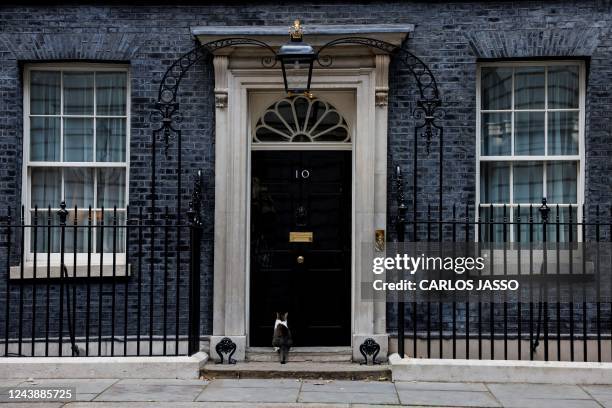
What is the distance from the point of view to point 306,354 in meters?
9.38

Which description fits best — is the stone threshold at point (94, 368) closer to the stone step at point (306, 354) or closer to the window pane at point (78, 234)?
the stone step at point (306, 354)

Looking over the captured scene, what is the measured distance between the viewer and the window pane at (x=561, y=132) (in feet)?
31.6

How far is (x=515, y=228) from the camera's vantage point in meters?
9.59

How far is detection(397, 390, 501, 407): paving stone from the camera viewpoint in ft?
24.3

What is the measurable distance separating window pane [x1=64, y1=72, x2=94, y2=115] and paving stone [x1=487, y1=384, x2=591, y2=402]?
18.7 ft

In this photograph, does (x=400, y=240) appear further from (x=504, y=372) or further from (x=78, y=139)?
(x=78, y=139)

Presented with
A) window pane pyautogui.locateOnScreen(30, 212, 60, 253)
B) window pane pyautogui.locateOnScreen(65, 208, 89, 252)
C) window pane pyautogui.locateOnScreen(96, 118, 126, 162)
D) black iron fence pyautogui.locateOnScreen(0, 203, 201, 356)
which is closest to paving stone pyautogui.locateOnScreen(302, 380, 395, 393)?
black iron fence pyautogui.locateOnScreen(0, 203, 201, 356)

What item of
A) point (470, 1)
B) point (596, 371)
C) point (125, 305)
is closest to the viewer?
point (596, 371)

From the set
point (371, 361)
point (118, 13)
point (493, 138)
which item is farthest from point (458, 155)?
point (118, 13)

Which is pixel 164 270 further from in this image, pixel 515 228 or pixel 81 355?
pixel 515 228

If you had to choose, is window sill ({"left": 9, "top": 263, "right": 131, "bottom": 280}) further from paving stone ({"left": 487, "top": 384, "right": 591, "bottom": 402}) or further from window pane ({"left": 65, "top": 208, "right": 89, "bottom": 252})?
paving stone ({"left": 487, "top": 384, "right": 591, "bottom": 402})

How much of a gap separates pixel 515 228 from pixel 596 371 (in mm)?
2024

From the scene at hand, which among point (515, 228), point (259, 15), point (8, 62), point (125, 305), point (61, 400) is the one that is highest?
point (259, 15)

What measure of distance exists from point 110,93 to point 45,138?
96 centimetres
